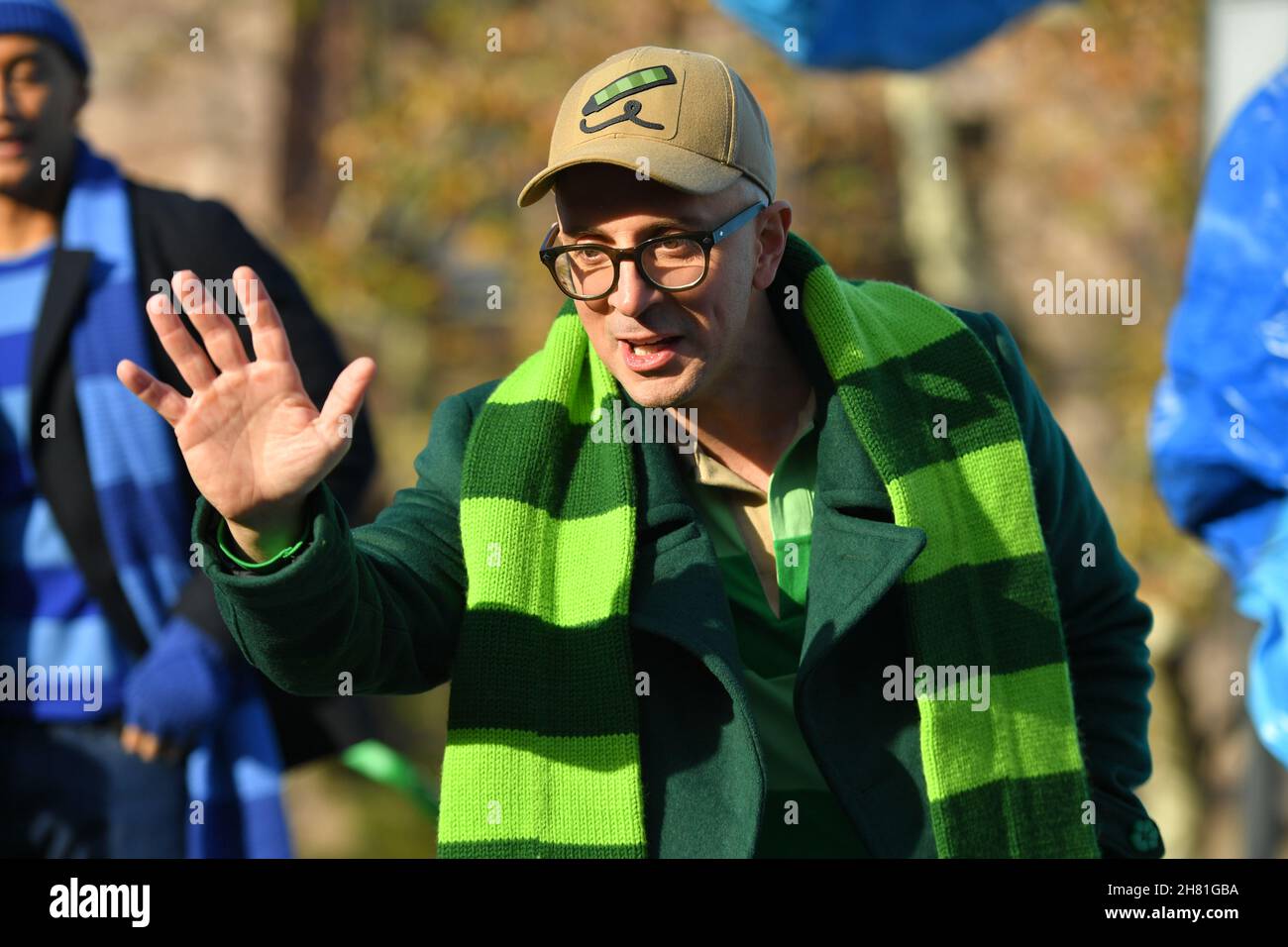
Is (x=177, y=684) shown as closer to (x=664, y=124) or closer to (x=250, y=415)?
(x=250, y=415)

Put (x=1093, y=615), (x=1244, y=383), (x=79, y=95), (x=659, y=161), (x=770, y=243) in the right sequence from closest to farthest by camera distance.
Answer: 1. (x=659, y=161)
2. (x=770, y=243)
3. (x=1093, y=615)
4. (x=1244, y=383)
5. (x=79, y=95)

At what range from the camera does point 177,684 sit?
130 inches

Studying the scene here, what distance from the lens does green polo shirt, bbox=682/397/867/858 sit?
2.22 m

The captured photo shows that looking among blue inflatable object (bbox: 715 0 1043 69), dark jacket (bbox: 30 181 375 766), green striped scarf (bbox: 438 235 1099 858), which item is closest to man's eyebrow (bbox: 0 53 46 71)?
dark jacket (bbox: 30 181 375 766)

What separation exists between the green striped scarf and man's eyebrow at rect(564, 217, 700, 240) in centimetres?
26

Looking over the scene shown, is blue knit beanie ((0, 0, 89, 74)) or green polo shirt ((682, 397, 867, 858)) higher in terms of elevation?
blue knit beanie ((0, 0, 89, 74))

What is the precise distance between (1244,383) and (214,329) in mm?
1824

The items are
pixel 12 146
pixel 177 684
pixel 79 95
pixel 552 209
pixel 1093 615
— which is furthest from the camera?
pixel 552 209

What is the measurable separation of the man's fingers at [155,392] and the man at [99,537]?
4.46 feet

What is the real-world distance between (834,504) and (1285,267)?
1121 millimetres

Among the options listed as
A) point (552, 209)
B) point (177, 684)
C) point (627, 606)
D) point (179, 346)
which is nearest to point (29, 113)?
point (177, 684)

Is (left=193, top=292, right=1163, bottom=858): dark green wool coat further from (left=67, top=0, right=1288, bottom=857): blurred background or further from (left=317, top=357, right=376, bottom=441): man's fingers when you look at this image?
(left=67, top=0, right=1288, bottom=857): blurred background

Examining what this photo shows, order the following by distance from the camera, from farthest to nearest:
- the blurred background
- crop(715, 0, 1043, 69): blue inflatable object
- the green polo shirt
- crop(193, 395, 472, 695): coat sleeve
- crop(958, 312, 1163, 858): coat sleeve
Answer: the blurred background
crop(715, 0, 1043, 69): blue inflatable object
crop(958, 312, 1163, 858): coat sleeve
the green polo shirt
crop(193, 395, 472, 695): coat sleeve
